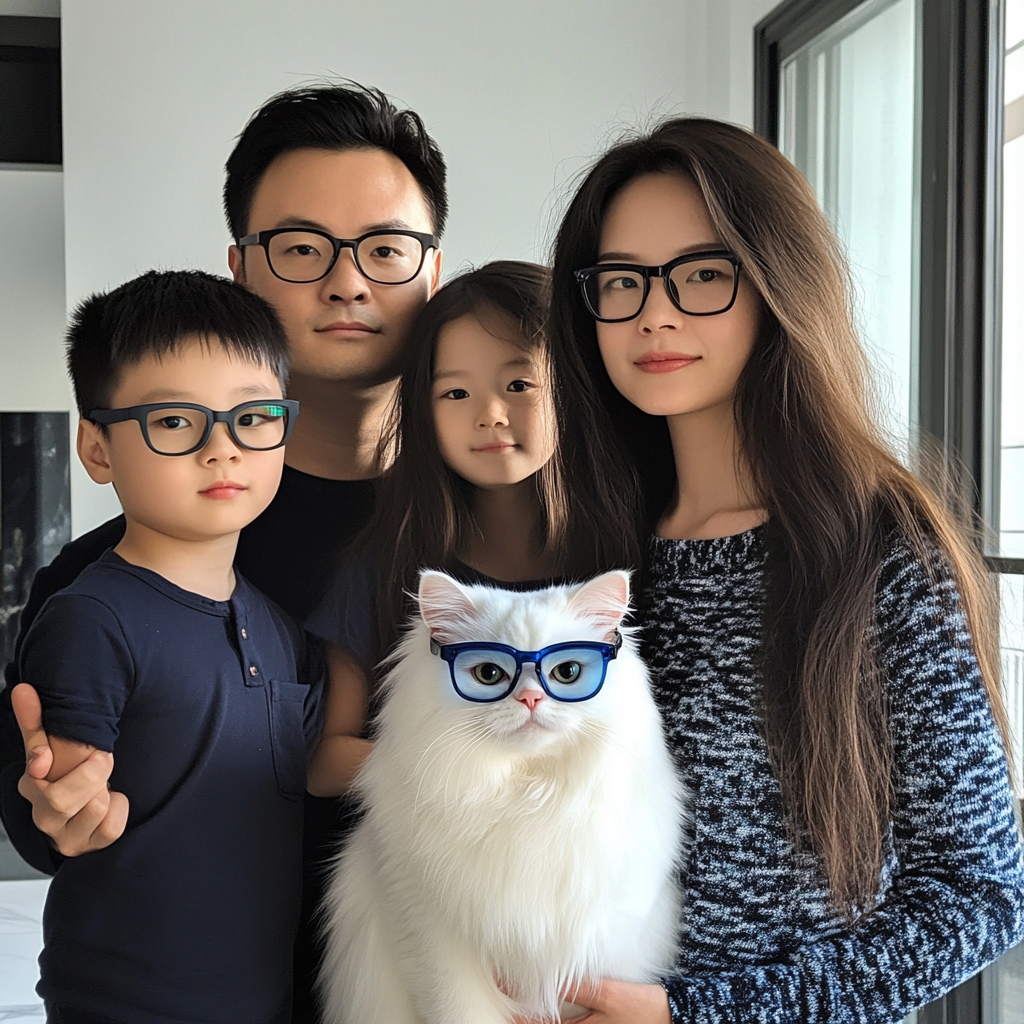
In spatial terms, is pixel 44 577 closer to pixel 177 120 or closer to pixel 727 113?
pixel 177 120

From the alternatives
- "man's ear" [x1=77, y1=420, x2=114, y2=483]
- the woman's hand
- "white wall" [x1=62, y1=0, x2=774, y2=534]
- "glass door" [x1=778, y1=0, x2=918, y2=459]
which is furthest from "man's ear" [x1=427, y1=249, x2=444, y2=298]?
"white wall" [x1=62, y1=0, x2=774, y2=534]

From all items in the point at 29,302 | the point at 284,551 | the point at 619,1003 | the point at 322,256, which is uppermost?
the point at 29,302

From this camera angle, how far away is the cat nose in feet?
3.53

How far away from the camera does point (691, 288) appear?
1.34m

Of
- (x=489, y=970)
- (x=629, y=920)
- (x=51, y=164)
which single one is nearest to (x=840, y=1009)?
(x=629, y=920)

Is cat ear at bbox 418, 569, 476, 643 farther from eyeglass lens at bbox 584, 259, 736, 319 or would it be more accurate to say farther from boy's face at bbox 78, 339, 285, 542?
eyeglass lens at bbox 584, 259, 736, 319

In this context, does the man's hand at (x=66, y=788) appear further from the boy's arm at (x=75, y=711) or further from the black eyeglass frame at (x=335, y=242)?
the black eyeglass frame at (x=335, y=242)

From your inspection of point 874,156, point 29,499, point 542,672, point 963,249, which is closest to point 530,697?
point 542,672

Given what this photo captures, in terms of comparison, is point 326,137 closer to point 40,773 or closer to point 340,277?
point 340,277

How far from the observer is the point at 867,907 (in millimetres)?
1232

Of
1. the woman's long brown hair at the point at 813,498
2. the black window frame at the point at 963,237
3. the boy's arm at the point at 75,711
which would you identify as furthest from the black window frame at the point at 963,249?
the boy's arm at the point at 75,711

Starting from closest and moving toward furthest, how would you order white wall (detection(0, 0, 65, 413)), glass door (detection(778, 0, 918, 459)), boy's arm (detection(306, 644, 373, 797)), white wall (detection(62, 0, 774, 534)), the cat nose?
1. the cat nose
2. boy's arm (detection(306, 644, 373, 797))
3. glass door (detection(778, 0, 918, 459))
4. white wall (detection(62, 0, 774, 534))
5. white wall (detection(0, 0, 65, 413))

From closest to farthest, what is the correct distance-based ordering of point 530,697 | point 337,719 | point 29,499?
point 530,697 < point 337,719 < point 29,499

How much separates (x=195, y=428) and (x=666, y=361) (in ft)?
1.95
